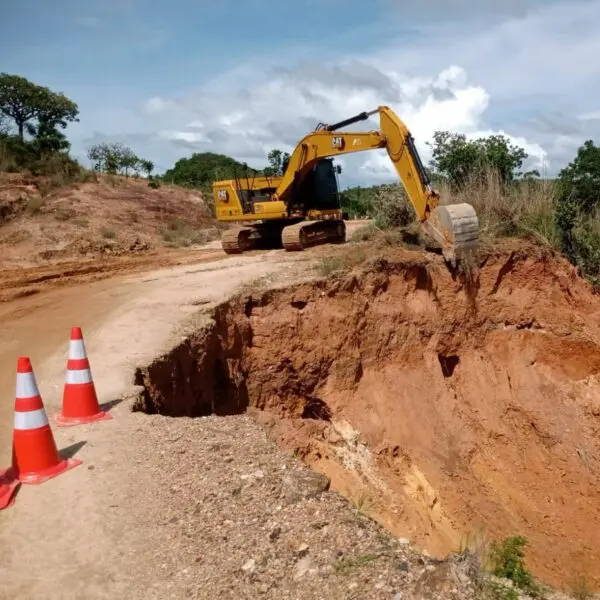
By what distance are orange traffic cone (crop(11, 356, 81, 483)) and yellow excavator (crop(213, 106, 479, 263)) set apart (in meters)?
7.67

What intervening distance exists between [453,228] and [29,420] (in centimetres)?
779

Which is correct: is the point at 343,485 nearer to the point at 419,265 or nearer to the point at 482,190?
the point at 419,265

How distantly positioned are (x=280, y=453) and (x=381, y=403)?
216 inches

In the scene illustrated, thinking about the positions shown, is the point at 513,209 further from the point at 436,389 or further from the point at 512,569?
the point at 512,569

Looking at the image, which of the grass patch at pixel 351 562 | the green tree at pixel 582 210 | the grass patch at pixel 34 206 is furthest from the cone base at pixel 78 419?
the grass patch at pixel 34 206

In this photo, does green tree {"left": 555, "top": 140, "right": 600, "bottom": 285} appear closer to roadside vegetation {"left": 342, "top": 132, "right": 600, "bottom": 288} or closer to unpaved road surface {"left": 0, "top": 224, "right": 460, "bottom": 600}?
roadside vegetation {"left": 342, "top": 132, "right": 600, "bottom": 288}

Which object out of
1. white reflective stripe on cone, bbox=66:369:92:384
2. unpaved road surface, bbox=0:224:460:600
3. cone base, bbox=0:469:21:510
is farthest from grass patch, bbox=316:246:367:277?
cone base, bbox=0:469:21:510

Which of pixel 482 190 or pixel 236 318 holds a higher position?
pixel 482 190

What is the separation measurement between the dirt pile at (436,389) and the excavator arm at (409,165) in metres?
0.62

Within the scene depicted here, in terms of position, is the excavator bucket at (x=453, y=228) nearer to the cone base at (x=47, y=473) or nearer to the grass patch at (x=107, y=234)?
the cone base at (x=47, y=473)

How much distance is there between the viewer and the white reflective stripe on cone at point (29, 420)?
14.4 ft

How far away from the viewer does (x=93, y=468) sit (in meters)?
4.48

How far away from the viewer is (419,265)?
1101cm

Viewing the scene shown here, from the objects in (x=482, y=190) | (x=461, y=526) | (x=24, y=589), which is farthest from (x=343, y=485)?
(x=482, y=190)
